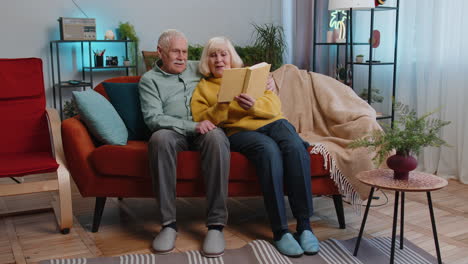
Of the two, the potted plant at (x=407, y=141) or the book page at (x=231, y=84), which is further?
the book page at (x=231, y=84)

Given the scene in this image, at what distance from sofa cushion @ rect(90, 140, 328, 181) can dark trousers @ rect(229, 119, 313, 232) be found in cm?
7

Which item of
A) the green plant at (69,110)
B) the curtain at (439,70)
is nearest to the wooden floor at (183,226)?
the curtain at (439,70)

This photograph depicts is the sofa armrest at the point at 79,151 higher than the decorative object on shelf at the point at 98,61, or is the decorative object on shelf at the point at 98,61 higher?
the decorative object on shelf at the point at 98,61

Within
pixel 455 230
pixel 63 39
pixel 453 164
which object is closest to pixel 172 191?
pixel 455 230

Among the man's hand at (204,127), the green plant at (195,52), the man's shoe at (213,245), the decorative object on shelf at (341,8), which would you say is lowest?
the man's shoe at (213,245)

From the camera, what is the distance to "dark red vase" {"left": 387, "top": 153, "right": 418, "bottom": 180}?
198 cm

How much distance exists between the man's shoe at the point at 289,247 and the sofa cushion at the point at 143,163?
326mm

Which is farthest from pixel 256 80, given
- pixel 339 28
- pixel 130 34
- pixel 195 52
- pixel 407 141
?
pixel 130 34

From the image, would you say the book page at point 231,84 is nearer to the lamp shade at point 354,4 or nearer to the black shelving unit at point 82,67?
the lamp shade at point 354,4

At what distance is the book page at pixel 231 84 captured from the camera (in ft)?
7.55

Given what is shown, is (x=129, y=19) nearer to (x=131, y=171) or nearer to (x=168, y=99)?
(x=168, y=99)

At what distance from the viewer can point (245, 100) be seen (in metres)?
2.39

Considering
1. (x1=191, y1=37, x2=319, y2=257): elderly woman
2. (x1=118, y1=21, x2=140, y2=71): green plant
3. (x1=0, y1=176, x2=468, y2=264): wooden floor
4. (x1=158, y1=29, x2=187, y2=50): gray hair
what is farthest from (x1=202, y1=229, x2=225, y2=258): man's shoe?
(x1=118, y1=21, x2=140, y2=71): green plant

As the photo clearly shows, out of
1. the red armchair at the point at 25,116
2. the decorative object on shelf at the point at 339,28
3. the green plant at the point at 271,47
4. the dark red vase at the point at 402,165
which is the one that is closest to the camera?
the dark red vase at the point at 402,165
